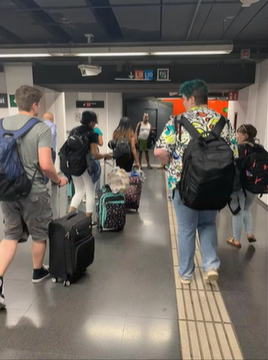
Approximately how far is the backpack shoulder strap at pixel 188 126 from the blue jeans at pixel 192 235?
46cm

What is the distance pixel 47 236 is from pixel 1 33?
4.37 meters

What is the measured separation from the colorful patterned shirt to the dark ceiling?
2.33m

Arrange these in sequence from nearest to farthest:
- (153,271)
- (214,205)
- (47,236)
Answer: (214,205)
(47,236)
(153,271)

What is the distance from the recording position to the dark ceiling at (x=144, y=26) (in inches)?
149

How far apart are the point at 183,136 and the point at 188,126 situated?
9cm

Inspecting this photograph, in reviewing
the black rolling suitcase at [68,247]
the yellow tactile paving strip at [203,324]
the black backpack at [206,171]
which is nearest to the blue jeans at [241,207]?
the yellow tactile paving strip at [203,324]

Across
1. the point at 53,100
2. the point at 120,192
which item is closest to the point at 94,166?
the point at 120,192

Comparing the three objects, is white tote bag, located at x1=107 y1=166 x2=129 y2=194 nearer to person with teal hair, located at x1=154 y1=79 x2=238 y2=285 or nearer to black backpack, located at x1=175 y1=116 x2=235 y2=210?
person with teal hair, located at x1=154 y1=79 x2=238 y2=285

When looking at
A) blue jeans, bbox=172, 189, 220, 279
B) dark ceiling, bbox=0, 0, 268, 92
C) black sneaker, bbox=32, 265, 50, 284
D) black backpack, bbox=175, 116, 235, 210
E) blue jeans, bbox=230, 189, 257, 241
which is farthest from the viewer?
dark ceiling, bbox=0, 0, 268, 92

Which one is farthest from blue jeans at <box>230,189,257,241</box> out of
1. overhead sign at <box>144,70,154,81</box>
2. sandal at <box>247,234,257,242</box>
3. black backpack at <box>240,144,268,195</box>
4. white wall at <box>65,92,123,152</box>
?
white wall at <box>65,92,123,152</box>

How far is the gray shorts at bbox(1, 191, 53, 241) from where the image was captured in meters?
2.14

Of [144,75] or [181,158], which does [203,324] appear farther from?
[144,75]

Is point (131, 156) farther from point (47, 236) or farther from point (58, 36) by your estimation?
point (58, 36)

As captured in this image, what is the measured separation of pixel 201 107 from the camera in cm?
217
